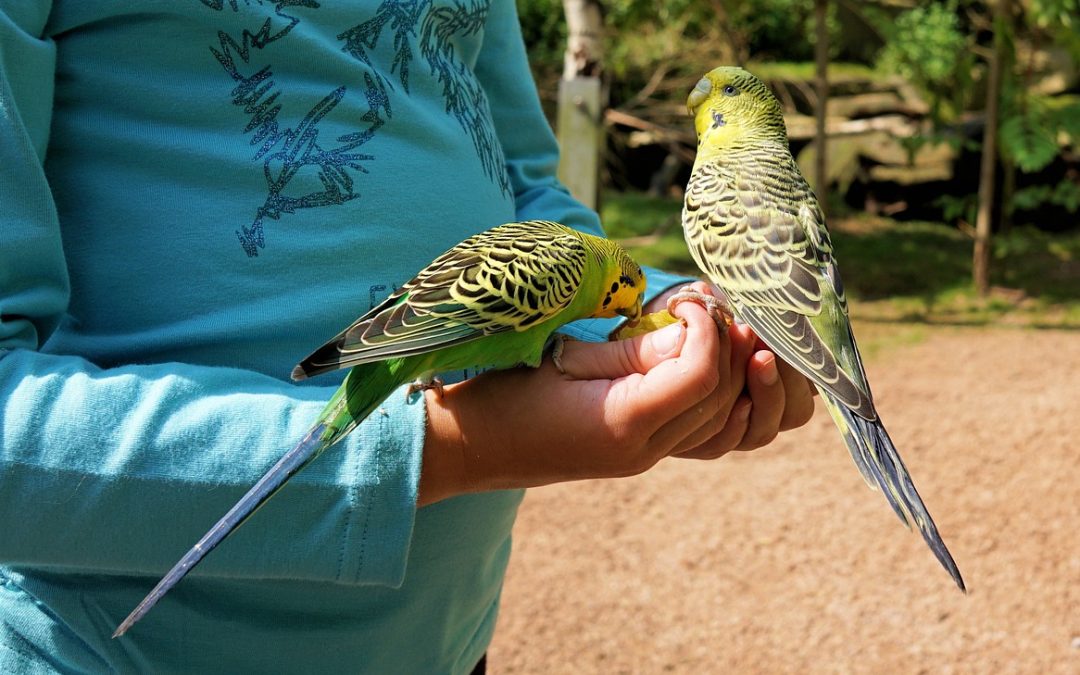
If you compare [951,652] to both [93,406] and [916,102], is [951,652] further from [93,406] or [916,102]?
[916,102]

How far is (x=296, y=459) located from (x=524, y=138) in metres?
1.17

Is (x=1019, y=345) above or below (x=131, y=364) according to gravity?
below

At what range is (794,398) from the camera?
5.83 feet

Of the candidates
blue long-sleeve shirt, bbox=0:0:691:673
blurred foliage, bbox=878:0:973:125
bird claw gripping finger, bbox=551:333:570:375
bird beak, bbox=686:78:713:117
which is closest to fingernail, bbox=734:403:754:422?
bird claw gripping finger, bbox=551:333:570:375

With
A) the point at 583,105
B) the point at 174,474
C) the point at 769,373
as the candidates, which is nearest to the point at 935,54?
the point at 583,105

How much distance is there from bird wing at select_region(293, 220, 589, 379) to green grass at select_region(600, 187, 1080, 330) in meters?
5.78

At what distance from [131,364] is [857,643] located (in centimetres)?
334

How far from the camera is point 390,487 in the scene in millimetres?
1295

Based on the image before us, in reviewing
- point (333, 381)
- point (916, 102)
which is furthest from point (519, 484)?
point (916, 102)

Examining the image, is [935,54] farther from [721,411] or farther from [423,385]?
[423,385]

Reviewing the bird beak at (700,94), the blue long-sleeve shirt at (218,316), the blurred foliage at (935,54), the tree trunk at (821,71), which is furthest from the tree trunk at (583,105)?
the blue long-sleeve shirt at (218,316)

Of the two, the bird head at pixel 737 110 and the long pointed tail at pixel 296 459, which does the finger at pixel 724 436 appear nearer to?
the long pointed tail at pixel 296 459

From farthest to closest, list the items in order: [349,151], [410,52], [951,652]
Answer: [951,652], [410,52], [349,151]

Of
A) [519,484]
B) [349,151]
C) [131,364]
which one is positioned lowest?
[519,484]
